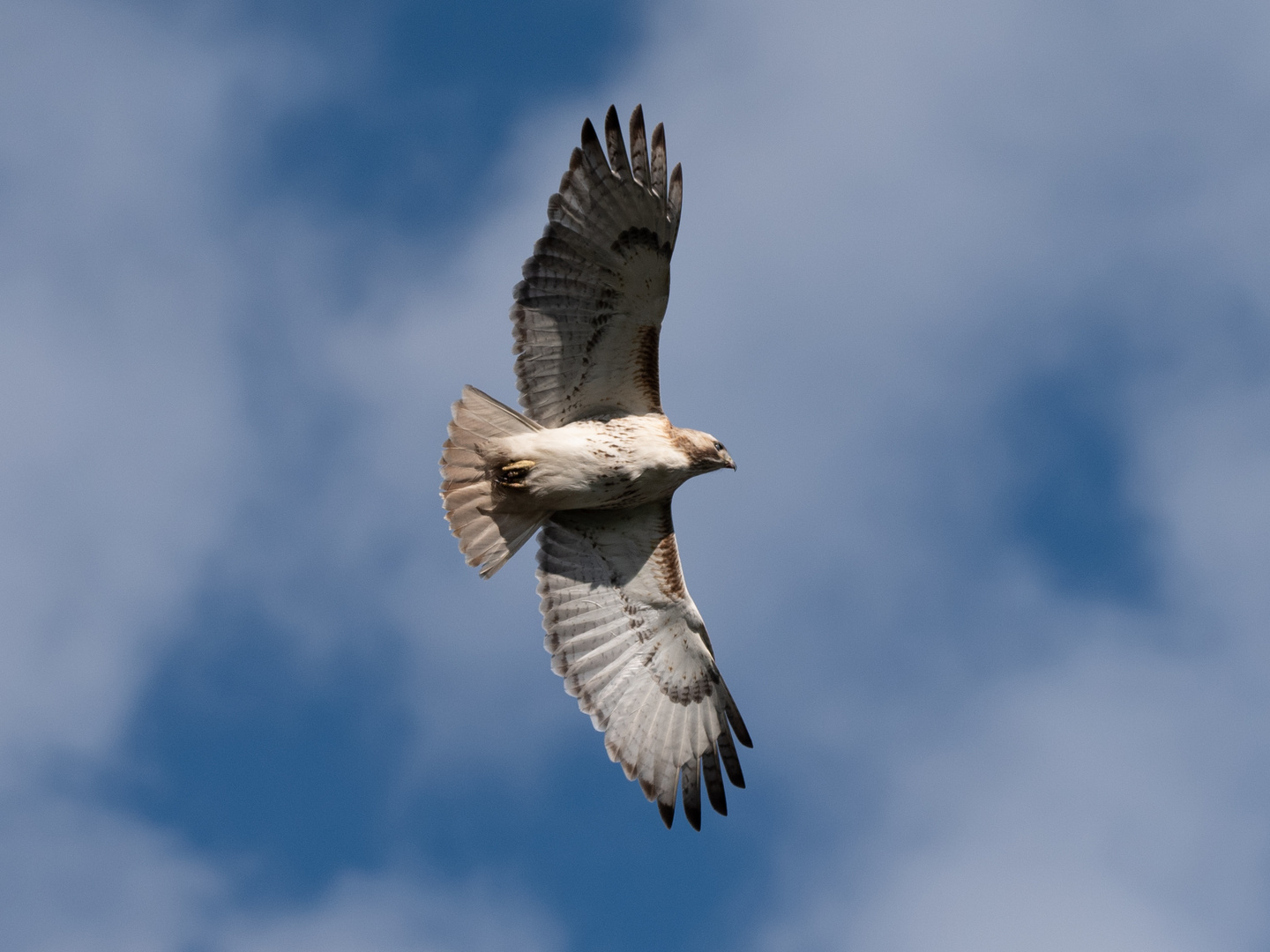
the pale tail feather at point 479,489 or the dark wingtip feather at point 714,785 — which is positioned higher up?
the pale tail feather at point 479,489

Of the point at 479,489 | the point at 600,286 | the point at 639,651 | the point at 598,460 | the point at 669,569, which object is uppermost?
the point at 600,286

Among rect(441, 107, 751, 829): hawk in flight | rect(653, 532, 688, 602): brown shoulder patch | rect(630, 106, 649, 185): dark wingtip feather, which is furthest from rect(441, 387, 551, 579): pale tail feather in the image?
rect(630, 106, 649, 185): dark wingtip feather

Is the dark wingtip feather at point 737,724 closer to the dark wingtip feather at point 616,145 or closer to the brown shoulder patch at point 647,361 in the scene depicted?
the brown shoulder patch at point 647,361

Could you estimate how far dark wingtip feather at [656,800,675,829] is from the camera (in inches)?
470

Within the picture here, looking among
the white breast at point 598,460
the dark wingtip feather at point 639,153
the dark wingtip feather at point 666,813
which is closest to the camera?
the dark wingtip feather at point 639,153

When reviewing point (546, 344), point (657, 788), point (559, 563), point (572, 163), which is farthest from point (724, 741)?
point (572, 163)

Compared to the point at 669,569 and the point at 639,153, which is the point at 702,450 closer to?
the point at 669,569

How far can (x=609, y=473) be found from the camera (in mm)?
11344

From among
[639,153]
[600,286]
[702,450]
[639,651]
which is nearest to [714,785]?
[639,651]

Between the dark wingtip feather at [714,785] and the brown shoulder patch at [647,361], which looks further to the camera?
the dark wingtip feather at [714,785]

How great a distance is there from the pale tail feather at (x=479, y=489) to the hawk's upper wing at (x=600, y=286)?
362 millimetres

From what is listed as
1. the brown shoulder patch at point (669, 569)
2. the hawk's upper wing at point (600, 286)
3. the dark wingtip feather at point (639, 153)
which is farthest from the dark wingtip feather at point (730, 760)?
the dark wingtip feather at point (639, 153)

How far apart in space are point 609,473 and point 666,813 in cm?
281

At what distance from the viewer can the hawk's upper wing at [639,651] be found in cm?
1204
